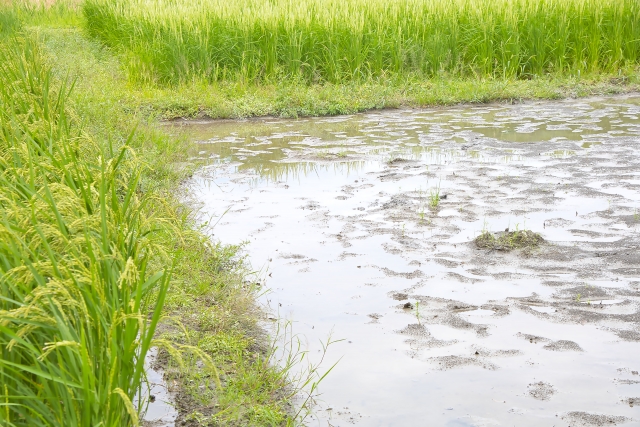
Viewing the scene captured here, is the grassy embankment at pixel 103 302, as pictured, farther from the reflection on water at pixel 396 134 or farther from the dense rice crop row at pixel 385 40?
the dense rice crop row at pixel 385 40

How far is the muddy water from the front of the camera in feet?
11.0

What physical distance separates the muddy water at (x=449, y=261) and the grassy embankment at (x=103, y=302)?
324mm

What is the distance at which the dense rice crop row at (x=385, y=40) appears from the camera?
11.0 m

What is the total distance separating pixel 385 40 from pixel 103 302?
966 cm

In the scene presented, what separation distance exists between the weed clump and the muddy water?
3.0 inches

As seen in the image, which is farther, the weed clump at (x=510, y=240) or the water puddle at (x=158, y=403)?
the weed clump at (x=510, y=240)

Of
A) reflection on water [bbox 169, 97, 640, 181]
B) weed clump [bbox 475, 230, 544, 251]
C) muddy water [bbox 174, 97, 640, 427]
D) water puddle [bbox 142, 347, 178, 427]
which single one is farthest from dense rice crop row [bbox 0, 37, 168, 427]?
reflection on water [bbox 169, 97, 640, 181]

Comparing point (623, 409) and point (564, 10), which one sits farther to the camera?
point (564, 10)

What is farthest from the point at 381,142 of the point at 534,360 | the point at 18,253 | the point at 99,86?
the point at 18,253

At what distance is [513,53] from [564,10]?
1.19 metres

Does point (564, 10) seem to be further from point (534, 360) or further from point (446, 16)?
point (534, 360)

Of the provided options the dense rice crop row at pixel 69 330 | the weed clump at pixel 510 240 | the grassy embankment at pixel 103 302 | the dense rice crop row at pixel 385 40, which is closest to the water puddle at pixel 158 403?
the grassy embankment at pixel 103 302

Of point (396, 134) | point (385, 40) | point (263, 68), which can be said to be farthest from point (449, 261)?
point (385, 40)

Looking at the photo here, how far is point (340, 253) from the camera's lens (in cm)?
505
